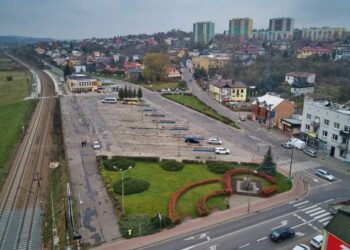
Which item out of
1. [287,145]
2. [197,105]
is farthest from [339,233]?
[197,105]

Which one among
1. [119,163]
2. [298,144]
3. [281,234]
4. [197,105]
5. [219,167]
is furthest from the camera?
[197,105]

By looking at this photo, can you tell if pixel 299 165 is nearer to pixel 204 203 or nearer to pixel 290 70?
pixel 204 203

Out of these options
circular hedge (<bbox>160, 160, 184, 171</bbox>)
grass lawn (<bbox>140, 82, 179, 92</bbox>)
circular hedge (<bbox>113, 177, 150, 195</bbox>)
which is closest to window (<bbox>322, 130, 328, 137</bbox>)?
circular hedge (<bbox>160, 160, 184, 171</bbox>)

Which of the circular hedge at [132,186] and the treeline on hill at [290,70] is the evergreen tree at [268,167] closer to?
the circular hedge at [132,186]

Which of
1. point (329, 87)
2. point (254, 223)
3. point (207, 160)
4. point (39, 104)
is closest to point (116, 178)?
point (207, 160)

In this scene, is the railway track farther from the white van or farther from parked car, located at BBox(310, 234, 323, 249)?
the white van

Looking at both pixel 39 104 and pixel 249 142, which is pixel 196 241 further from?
pixel 39 104

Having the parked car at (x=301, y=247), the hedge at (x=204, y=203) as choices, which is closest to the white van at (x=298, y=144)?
the hedge at (x=204, y=203)
